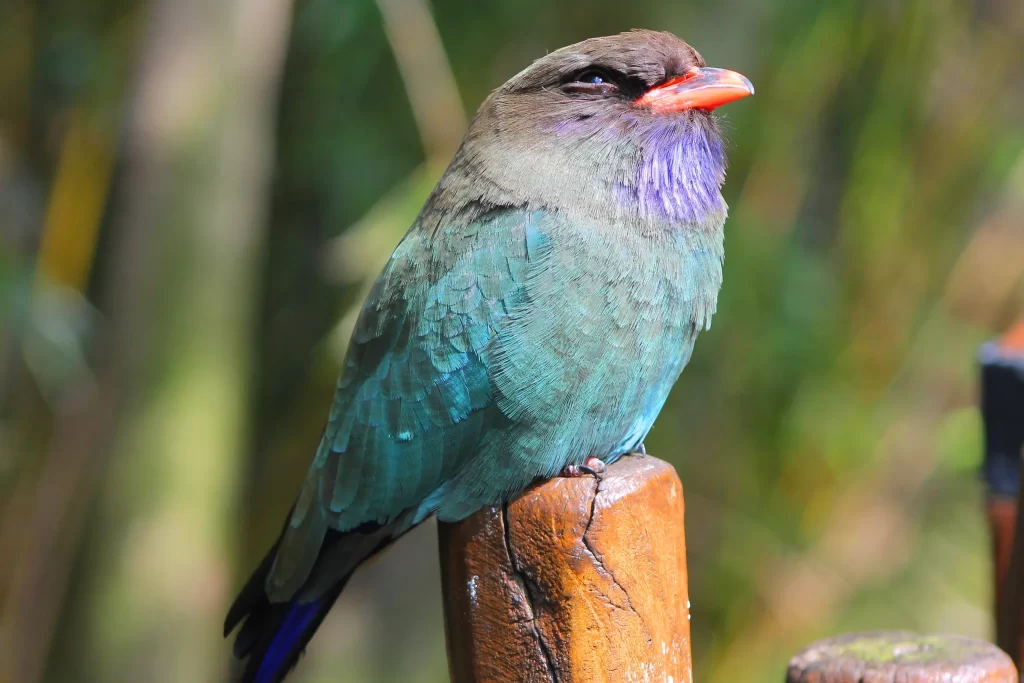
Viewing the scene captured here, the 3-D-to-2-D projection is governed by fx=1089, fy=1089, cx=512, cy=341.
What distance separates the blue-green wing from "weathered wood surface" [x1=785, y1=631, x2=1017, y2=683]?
28.5 inches

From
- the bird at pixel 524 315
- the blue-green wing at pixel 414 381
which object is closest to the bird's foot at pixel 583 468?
the bird at pixel 524 315

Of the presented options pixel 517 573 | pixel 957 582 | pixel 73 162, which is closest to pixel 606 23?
pixel 73 162

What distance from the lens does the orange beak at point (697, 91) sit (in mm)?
2203

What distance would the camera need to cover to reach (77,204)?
478 cm

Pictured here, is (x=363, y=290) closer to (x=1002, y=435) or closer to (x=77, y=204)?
(x=77, y=204)

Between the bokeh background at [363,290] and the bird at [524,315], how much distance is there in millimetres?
1732

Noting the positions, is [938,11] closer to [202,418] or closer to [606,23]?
[606,23]

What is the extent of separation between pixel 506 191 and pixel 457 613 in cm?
82

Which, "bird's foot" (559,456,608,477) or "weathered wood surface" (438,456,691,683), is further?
"bird's foot" (559,456,608,477)

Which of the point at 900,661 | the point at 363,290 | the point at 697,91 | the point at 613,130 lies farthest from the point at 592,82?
A: the point at 363,290

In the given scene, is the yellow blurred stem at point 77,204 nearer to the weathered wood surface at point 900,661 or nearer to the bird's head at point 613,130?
the bird's head at point 613,130

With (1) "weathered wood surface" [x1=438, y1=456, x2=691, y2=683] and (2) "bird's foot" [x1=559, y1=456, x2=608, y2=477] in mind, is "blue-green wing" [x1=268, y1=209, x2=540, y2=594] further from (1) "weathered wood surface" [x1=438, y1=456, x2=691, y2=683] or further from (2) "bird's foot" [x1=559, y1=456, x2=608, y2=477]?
(1) "weathered wood surface" [x1=438, y1=456, x2=691, y2=683]

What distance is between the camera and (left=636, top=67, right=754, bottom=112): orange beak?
220cm

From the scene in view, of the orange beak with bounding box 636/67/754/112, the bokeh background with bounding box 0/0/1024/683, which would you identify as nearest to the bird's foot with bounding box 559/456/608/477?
the orange beak with bounding box 636/67/754/112
